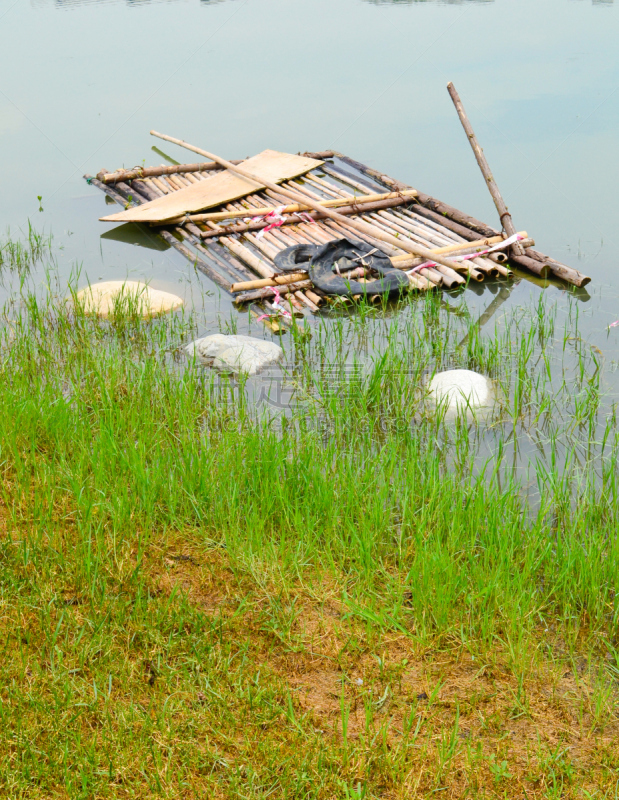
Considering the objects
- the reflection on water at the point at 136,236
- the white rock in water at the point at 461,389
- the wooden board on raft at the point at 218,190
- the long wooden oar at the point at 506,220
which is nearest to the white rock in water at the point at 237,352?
the white rock in water at the point at 461,389

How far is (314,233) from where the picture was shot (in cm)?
743

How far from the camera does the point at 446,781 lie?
2.29 meters

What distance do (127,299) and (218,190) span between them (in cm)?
306

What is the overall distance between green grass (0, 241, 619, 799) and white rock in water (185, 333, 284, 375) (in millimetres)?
636

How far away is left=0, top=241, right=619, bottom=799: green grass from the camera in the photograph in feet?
7.66

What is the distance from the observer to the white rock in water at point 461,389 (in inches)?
177

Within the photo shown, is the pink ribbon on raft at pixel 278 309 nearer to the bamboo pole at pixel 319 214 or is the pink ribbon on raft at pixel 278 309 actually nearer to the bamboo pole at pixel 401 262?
the bamboo pole at pixel 401 262

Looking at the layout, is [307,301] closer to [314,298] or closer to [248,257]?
[314,298]

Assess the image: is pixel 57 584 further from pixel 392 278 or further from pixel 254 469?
pixel 392 278

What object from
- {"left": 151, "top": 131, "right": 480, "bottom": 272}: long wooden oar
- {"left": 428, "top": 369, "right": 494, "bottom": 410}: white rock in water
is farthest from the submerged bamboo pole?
{"left": 428, "top": 369, "right": 494, "bottom": 410}: white rock in water

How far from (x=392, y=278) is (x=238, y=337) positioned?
1.45m

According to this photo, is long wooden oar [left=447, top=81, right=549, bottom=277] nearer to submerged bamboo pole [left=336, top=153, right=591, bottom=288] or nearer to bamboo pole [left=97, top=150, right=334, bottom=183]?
submerged bamboo pole [left=336, top=153, right=591, bottom=288]

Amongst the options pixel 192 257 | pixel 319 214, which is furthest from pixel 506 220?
pixel 192 257

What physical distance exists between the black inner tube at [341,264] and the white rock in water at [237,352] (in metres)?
0.83
